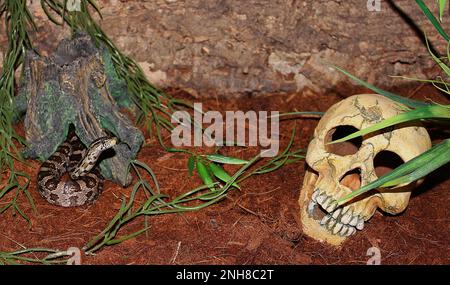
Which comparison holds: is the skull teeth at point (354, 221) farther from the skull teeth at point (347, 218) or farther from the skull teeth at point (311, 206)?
the skull teeth at point (311, 206)

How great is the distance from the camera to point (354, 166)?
12.7 ft

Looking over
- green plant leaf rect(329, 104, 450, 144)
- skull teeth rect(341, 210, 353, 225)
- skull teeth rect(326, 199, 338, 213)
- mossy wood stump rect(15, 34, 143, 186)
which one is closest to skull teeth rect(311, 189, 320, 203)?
skull teeth rect(326, 199, 338, 213)

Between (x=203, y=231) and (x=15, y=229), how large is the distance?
1.33 meters

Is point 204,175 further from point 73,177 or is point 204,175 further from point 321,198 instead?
point 73,177

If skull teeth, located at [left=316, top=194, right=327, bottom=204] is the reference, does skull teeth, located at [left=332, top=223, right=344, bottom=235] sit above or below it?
below

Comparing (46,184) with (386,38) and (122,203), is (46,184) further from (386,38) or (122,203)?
(386,38)

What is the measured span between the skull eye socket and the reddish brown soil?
27 cm

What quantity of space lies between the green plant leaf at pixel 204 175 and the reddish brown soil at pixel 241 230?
0.11 m

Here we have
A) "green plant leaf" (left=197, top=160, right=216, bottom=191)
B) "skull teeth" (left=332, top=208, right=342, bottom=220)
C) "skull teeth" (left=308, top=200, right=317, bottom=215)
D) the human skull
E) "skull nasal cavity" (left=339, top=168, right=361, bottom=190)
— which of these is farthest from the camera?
"green plant leaf" (left=197, top=160, right=216, bottom=191)

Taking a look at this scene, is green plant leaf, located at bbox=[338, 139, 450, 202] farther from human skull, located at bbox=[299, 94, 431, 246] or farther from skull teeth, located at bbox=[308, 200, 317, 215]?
skull teeth, located at bbox=[308, 200, 317, 215]

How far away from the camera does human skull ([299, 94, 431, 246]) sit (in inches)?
150

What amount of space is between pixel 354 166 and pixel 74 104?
6.99 feet

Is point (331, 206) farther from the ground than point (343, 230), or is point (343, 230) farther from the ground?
point (331, 206)

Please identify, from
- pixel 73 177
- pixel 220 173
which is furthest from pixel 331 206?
pixel 73 177
